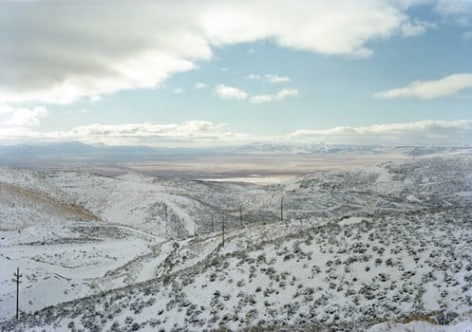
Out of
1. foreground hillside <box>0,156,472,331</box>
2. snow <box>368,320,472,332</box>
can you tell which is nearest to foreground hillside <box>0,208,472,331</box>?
foreground hillside <box>0,156,472,331</box>

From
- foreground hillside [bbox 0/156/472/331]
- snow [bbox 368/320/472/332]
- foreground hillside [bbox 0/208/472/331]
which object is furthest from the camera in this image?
foreground hillside [bbox 0/156/472/331]

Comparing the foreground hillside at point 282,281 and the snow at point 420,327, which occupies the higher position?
the snow at point 420,327

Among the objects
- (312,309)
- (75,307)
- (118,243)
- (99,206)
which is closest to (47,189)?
(99,206)

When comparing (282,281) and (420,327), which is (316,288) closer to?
(282,281)

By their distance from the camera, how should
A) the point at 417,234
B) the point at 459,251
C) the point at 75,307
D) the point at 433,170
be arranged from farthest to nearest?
the point at 433,170 < the point at 417,234 < the point at 75,307 < the point at 459,251

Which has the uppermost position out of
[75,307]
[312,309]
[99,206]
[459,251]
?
[459,251]

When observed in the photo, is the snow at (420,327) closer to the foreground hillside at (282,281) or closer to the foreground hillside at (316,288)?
the foreground hillside at (282,281)

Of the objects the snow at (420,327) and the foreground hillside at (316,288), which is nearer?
the snow at (420,327)

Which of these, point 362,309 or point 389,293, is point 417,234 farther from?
point 362,309

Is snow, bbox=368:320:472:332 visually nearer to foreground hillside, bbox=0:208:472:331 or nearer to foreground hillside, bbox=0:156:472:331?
foreground hillside, bbox=0:156:472:331

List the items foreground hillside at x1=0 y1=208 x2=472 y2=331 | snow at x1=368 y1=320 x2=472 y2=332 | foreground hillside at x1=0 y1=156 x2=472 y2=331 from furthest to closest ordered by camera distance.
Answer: foreground hillside at x1=0 y1=156 x2=472 y2=331 → foreground hillside at x1=0 y1=208 x2=472 y2=331 → snow at x1=368 y1=320 x2=472 y2=332

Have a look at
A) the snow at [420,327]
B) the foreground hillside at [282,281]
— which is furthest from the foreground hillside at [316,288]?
the snow at [420,327]
